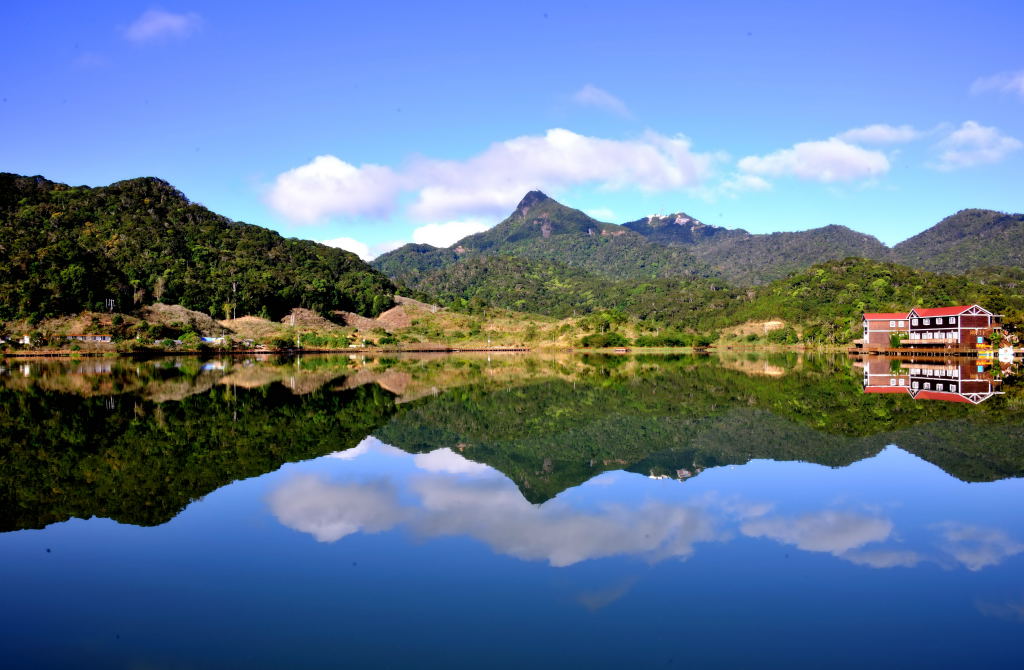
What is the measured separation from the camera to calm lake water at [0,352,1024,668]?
5926mm

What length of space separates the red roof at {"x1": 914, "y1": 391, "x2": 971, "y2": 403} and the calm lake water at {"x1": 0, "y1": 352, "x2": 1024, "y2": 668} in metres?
8.06

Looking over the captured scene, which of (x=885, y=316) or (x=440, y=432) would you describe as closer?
(x=440, y=432)

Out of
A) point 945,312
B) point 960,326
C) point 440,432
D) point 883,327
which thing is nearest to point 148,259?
point 883,327

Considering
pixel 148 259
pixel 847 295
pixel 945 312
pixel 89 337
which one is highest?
pixel 148 259

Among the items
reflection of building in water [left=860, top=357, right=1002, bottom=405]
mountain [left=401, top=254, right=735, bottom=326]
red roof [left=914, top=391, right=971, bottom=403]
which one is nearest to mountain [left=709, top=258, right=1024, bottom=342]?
mountain [left=401, top=254, right=735, bottom=326]

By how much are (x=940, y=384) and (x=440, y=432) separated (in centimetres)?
2766

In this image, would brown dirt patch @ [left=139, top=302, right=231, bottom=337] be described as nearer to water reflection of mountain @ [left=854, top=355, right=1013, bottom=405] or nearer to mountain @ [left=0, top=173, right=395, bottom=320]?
mountain @ [left=0, top=173, right=395, bottom=320]

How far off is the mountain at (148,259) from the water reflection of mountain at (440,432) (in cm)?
5727

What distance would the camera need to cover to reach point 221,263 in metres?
129

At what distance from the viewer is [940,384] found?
3378 cm

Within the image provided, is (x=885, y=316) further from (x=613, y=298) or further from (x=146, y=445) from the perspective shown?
(x=613, y=298)

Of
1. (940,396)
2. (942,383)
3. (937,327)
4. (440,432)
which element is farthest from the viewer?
(937,327)

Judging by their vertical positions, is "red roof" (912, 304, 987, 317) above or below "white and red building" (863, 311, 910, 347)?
above

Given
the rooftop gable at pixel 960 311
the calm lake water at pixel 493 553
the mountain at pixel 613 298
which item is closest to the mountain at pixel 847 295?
the mountain at pixel 613 298
